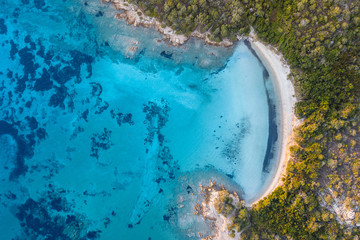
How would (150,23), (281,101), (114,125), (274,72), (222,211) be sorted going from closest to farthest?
(222,211) → (281,101) → (274,72) → (114,125) → (150,23)

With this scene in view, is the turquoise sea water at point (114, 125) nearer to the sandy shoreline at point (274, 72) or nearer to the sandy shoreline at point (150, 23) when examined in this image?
the sandy shoreline at point (150, 23)

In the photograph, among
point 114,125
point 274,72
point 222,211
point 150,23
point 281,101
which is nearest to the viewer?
point 222,211

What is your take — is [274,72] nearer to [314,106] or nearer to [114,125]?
[314,106]

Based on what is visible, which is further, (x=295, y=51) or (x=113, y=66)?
(x=113, y=66)

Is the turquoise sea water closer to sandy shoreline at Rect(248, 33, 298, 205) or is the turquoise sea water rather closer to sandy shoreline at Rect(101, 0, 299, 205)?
sandy shoreline at Rect(101, 0, 299, 205)

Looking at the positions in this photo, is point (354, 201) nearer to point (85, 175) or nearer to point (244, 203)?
point (244, 203)

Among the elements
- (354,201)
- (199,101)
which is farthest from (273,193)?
(199,101)

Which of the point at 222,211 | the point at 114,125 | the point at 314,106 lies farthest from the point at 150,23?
the point at 222,211
